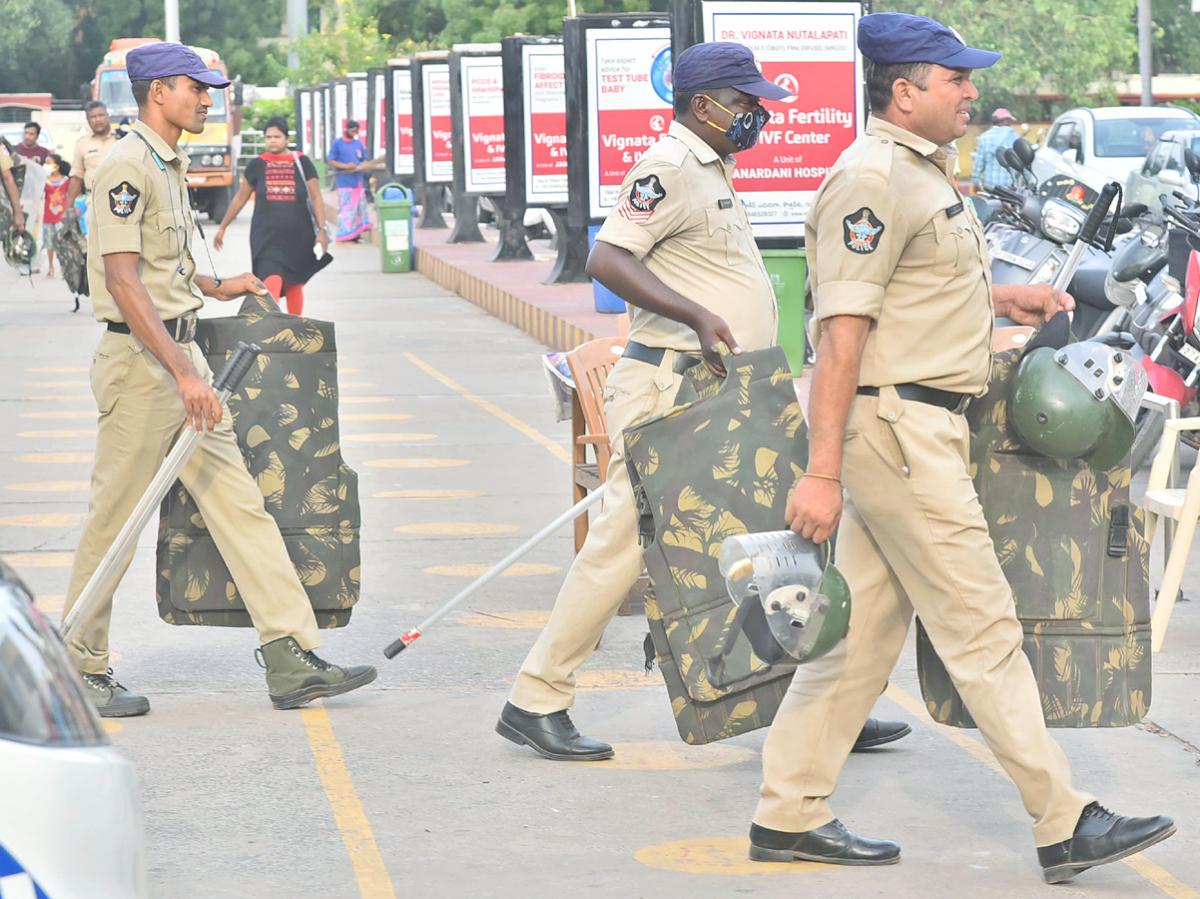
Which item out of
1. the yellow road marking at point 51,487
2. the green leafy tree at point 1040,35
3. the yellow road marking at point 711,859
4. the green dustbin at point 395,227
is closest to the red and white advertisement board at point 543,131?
the green dustbin at point 395,227

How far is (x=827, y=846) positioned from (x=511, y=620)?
9.47ft

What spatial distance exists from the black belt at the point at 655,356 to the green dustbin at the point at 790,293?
7.20 m

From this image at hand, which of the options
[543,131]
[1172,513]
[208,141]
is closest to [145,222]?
[1172,513]

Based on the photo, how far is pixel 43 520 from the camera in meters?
9.62

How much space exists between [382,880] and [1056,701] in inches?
59.3

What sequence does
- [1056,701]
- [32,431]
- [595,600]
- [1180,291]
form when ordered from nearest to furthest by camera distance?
[1056,701]
[595,600]
[1180,291]
[32,431]

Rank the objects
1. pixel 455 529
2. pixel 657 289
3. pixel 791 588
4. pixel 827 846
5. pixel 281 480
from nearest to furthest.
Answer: pixel 791 588 < pixel 827 846 < pixel 657 289 < pixel 281 480 < pixel 455 529

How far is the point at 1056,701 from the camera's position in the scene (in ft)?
15.8

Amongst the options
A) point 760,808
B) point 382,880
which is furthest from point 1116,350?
point 382,880

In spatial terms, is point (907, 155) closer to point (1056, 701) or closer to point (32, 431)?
point (1056, 701)

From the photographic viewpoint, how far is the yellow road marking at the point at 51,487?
1051 centimetres

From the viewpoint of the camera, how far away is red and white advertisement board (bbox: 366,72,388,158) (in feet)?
119

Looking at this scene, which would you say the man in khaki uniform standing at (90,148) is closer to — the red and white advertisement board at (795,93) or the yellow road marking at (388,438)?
the yellow road marking at (388,438)

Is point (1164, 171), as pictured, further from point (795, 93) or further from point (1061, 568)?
point (1061, 568)
